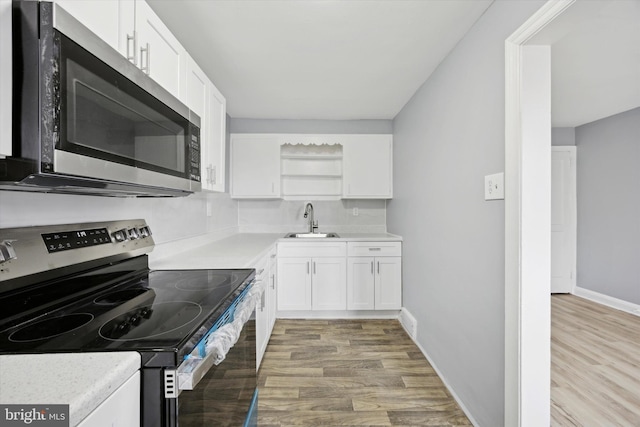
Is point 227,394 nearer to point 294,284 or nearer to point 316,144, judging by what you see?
point 294,284

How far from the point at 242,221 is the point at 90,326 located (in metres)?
3.00

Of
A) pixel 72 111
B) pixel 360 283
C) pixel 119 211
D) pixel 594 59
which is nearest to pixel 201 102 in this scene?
pixel 119 211

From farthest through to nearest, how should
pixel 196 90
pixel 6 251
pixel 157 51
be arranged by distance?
pixel 196 90
pixel 157 51
pixel 6 251

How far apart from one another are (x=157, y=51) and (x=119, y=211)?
30.6 inches

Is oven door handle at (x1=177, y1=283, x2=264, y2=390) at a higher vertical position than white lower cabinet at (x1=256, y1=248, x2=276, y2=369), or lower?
higher

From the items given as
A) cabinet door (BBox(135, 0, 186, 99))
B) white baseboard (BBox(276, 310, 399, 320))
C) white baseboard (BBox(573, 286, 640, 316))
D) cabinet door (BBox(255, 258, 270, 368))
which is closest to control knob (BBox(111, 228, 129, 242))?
cabinet door (BBox(135, 0, 186, 99))

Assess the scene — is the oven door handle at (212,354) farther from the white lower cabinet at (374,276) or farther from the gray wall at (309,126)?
the gray wall at (309,126)

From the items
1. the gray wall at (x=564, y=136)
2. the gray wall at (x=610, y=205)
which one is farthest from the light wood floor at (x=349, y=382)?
the gray wall at (x=564, y=136)

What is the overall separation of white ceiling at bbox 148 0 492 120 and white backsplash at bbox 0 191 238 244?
1.07 metres

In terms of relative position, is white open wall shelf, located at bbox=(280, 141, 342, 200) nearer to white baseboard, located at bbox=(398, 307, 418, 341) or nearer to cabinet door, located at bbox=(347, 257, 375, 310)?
cabinet door, located at bbox=(347, 257, 375, 310)

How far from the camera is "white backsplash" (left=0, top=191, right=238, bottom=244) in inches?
38.0

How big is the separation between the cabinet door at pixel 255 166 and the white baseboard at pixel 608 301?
14.5 ft

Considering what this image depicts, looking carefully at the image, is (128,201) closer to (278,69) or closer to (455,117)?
(278,69)

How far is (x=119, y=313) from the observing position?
91 centimetres
